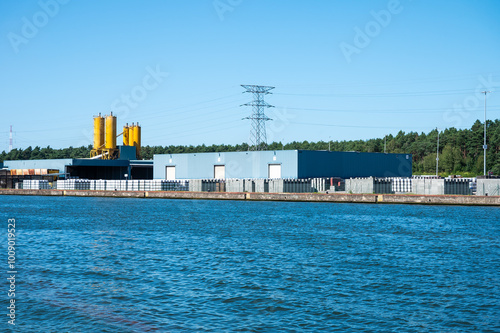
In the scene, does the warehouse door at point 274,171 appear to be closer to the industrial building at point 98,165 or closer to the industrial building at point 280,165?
the industrial building at point 280,165

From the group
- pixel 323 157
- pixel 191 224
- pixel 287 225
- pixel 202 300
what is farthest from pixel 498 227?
pixel 323 157

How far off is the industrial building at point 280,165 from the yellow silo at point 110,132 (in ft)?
50.8

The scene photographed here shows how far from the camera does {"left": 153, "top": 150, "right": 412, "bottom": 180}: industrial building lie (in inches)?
2844

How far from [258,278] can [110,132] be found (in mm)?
83671

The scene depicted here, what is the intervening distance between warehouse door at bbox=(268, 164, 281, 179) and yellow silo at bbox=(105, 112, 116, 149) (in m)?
37.1

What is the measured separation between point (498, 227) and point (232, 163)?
149ft

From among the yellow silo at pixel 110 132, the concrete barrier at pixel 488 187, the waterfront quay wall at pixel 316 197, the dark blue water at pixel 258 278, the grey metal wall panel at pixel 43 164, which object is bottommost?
the dark blue water at pixel 258 278

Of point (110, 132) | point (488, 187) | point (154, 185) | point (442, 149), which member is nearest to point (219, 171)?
point (154, 185)

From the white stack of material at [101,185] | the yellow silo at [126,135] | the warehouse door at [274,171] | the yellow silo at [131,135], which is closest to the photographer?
the warehouse door at [274,171]

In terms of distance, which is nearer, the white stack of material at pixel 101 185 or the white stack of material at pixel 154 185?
the white stack of material at pixel 154 185

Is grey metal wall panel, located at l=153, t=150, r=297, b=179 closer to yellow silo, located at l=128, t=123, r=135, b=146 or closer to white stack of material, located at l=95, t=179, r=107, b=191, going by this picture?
white stack of material, located at l=95, t=179, r=107, b=191

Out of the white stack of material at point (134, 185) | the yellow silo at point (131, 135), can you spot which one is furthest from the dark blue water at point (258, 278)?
the yellow silo at point (131, 135)

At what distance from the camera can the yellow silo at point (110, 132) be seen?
98844mm

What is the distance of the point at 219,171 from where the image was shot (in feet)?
259
